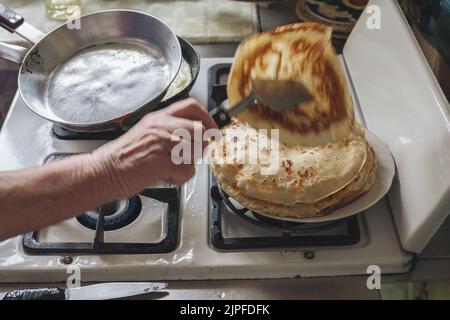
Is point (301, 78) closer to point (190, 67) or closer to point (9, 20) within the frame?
point (190, 67)

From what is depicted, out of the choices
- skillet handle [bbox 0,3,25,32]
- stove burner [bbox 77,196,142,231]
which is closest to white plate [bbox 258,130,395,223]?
stove burner [bbox 77,196,142,231]

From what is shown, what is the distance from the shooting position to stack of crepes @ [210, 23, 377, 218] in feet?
2.11

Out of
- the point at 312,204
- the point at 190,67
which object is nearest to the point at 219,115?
the point at 312,204

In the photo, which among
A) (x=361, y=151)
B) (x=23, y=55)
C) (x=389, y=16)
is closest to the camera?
(x=361, y=151)

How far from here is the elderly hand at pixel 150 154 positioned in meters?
0.67

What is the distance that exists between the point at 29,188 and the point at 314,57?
18.0 inches

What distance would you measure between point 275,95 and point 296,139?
0.08m

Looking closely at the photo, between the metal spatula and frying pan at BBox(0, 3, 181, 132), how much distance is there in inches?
10.9

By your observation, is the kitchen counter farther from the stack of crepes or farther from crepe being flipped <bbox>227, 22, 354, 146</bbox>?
crepe being flipped <bbox>227, 22, 354, 146</bbox>

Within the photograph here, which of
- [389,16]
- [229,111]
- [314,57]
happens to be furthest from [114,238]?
[389,16]

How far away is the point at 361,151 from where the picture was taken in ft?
2.47

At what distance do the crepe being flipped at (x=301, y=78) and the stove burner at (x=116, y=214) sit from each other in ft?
0.91

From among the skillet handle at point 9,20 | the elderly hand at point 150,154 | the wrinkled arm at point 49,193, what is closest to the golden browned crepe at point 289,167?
the elderly hand at point 150,154
